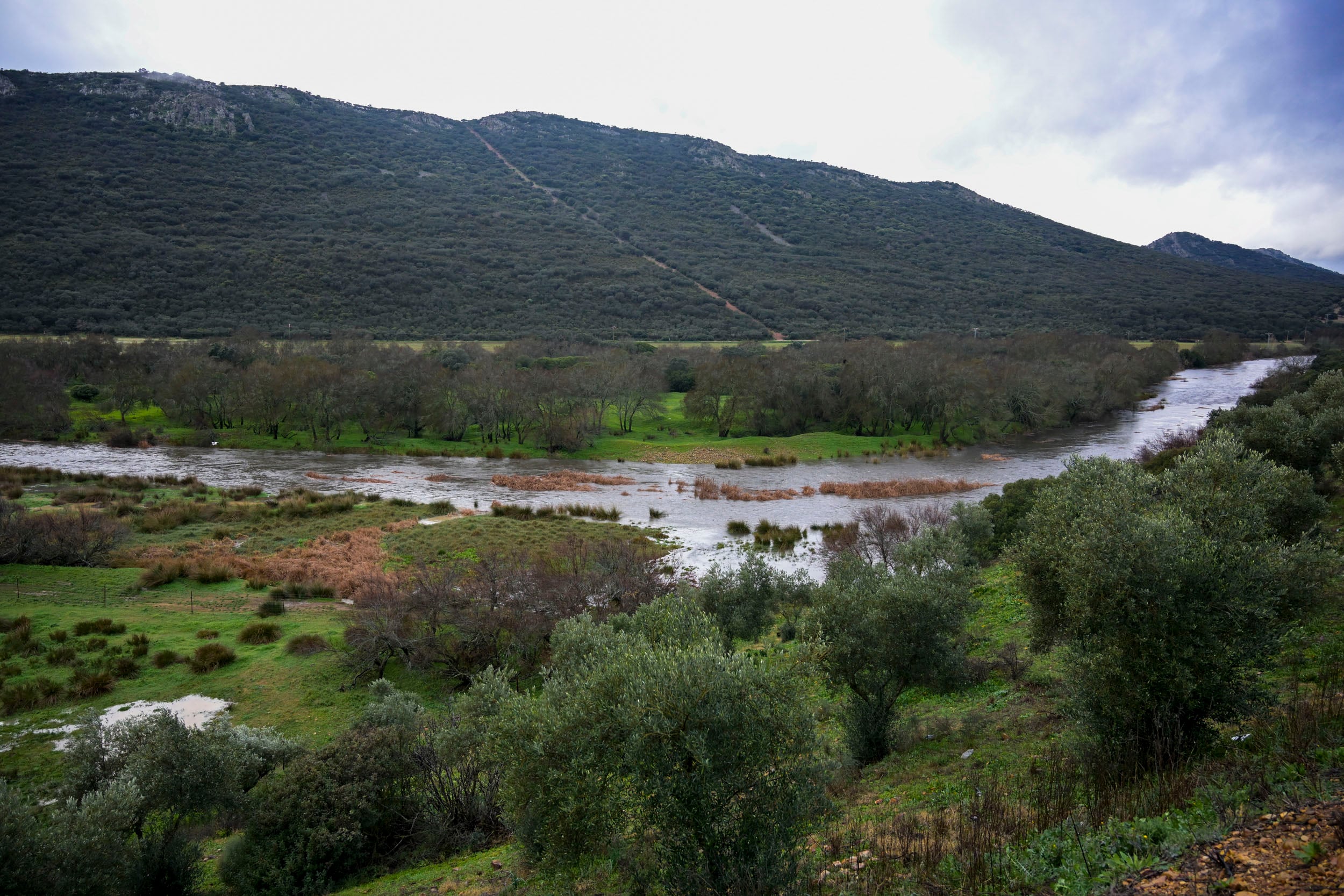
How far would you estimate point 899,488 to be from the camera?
48.8m

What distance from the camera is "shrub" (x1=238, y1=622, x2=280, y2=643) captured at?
23.8 metres

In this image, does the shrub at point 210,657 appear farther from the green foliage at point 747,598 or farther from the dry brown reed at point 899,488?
the dry brown reed at point 899,488

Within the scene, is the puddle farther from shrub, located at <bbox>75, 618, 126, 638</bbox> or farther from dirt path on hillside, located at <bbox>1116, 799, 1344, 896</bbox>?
dirt path on hillside, located at <bbox>1116, 799, 1344, 896</bbox>

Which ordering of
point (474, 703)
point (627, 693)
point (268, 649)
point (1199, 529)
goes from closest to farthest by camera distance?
1. point (627, 693)
2. point (1199, 529)
3. point (474, 703)
4. point (268, 649)

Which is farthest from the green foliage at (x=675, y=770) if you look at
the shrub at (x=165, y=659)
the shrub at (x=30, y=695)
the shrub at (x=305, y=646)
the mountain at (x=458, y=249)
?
the mountain at (x=458, y=249)

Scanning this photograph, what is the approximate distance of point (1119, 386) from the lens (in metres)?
78.2

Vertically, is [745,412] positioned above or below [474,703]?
above

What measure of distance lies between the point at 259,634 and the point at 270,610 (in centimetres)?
255

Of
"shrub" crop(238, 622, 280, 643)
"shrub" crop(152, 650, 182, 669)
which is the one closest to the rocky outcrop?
"shrub" crop(238, 622, 280, 643)

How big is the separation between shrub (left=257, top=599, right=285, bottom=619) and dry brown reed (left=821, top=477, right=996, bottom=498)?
35.0m

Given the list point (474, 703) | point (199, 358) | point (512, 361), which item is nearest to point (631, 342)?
point (512, 361)

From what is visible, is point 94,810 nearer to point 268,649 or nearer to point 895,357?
point 268,649

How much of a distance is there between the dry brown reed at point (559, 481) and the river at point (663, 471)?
831 millimetres

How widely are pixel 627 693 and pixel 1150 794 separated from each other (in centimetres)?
685
